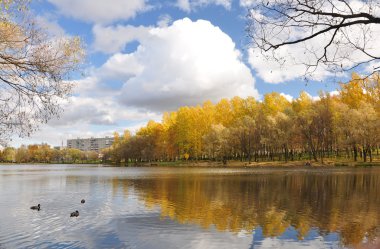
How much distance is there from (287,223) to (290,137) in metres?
73.2

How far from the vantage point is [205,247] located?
1662 centimetres

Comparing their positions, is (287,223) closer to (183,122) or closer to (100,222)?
(100,222)

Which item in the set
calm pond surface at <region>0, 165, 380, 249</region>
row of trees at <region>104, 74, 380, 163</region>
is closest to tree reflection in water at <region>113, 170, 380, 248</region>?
calm pond surface at <region>0, 165, 380, 249</region>

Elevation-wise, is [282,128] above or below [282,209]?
above

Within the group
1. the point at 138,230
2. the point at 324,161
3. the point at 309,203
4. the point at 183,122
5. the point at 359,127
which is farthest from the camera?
the point at 183,122

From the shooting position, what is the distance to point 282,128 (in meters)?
93.0

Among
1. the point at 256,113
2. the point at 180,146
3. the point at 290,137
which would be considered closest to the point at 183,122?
the point at 180,146

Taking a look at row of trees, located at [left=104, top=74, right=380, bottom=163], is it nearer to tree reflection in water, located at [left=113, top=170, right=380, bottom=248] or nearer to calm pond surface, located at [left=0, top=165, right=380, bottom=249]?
tree reflection in water, located at [left=113, top=170, right=380, bottom=248]

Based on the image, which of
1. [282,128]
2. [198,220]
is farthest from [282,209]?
[282,128]

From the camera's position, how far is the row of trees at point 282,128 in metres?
82.0

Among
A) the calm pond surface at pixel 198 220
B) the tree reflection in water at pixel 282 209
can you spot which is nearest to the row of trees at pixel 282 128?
the tree reflection in water at pixel 282 209

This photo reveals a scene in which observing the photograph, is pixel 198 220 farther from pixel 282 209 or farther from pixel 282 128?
pixel 282 128

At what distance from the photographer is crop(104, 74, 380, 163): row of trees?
82000mm

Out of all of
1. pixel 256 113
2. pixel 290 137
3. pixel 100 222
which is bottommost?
pixel 100 222
